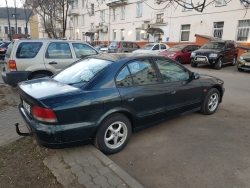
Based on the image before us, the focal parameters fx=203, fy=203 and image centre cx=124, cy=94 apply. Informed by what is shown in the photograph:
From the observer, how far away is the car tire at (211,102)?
15.4 ft

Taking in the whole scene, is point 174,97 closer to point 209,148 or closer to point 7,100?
point 209,148

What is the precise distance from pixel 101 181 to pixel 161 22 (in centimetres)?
2245

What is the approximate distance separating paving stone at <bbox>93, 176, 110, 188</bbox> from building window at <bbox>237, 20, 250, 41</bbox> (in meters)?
18.2

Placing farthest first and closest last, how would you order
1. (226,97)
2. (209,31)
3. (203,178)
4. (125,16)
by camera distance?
(125,16)
(209,31)
(226,97)
(203,178)

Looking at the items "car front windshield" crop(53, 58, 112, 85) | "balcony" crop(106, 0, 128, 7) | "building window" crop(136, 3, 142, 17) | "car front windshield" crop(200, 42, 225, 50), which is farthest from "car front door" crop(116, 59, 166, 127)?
"balcony" crop(106, 0, 128, 7)

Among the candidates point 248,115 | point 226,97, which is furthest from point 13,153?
point 226,97

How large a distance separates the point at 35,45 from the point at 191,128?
487 centimetres

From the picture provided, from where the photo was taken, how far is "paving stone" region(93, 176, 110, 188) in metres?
2.44

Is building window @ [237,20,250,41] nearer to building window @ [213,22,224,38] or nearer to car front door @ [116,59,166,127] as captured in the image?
building window @ [213,22,224,38]

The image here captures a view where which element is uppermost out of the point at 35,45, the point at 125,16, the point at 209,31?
the point at 125,16

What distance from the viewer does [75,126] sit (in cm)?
279

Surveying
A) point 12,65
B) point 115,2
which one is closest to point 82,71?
point 12,65

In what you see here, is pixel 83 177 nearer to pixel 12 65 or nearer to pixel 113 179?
pixel 113 179

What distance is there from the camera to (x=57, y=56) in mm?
6266
